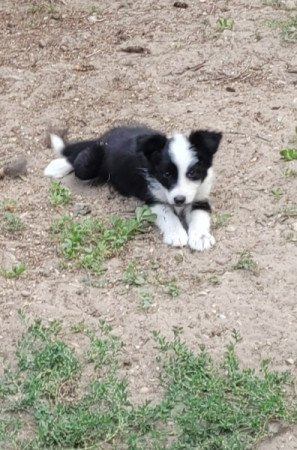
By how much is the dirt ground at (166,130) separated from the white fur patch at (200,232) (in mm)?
85

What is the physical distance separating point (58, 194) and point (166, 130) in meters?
1.20

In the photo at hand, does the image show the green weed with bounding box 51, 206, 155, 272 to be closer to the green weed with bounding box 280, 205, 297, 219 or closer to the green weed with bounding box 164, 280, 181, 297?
the green weed with bounding box 164, 280, 181, 297

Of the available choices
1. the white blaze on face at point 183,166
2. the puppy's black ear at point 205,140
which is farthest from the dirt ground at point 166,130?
the puppy's black ear at point 205,140

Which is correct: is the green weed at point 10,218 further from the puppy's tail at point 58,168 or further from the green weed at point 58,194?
the puppy's tail at point 58,168

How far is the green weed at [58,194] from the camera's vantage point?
7254 millimetres

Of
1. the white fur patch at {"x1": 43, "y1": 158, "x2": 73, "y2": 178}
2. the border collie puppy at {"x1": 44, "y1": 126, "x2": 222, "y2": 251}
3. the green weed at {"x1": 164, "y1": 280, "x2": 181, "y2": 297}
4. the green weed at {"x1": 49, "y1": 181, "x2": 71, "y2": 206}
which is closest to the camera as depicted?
the green weed at {"x1": 164, "y1": 280, "x2": 181, "y2": 297}

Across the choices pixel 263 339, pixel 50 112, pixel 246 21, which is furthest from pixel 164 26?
pixel 263 339

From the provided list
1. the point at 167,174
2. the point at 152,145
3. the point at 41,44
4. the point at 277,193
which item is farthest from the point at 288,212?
the point at 41,44

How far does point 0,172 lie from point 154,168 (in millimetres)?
1251

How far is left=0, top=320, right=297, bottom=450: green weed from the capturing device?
200 inches

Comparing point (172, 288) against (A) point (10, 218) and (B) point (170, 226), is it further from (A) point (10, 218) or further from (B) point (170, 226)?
(A) point (10, 218)

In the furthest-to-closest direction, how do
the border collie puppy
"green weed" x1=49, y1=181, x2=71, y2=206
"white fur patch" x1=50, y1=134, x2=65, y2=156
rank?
"white fur patch" x1=50, y1=134, x2=65, y2=156, "green weed" x1=49, y1=181, x2=71, y2=206, the border collie puppy

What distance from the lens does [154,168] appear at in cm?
704

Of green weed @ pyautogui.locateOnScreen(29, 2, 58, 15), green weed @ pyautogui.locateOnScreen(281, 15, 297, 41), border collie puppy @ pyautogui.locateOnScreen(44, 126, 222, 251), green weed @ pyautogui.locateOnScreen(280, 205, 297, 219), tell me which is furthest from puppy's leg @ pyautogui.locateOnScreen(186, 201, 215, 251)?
green weed @ pyautogui.locateOnScreen(29, 2, 58, 15)
